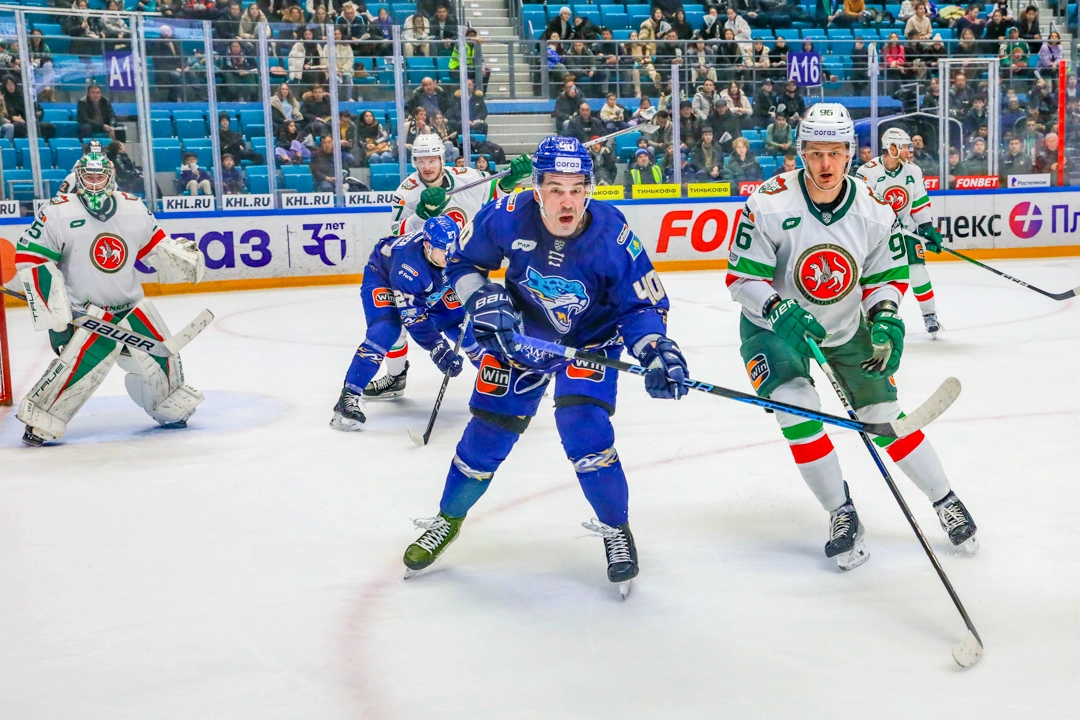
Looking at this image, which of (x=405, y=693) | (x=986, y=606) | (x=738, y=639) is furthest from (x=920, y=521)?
(x=405, y=693)

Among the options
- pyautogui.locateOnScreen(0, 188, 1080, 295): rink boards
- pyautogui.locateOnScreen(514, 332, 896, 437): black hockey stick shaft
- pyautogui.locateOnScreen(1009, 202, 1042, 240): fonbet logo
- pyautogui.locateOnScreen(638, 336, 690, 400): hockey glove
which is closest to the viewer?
pyautogui.locateOnScreen(638, 336, 690, 400): hockey glove

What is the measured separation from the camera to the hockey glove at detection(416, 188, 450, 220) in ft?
17.2

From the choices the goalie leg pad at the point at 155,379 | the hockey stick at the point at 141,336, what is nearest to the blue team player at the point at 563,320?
the hockey stick at the point at 141,336

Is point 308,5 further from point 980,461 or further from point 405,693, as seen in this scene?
point 405,693

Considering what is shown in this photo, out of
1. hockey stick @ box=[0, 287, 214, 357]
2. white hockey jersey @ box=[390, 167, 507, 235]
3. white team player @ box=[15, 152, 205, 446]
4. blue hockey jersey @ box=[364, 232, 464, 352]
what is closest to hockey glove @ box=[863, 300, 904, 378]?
blue hockey jersey @ box=[364, 232, 464, 352]

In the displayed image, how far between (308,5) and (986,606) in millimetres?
10693

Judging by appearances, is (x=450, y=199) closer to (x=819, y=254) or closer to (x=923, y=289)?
(x=819, y=254)

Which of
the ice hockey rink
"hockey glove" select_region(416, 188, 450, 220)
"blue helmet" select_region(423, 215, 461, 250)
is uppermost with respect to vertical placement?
"hockey glove" select_region(416, 188, 450, 220)

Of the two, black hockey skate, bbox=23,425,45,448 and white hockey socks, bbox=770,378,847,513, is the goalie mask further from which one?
white hockey socks, bbox=770,378,847,513

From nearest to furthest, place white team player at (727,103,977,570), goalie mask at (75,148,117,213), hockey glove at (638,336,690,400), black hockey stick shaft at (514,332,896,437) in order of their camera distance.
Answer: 1. hockey glove at (638,336,690,400)
2. black hockey stick shaft at (514,332,896,437)
3. white team player at (727,103,977,570)
4. goalie mask at (75,148,117,213)

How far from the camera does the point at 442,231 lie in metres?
4.78

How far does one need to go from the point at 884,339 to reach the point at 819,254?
0.30m

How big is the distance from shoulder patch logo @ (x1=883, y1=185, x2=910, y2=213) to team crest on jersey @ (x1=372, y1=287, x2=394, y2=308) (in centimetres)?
340

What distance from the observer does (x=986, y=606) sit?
2.75m
